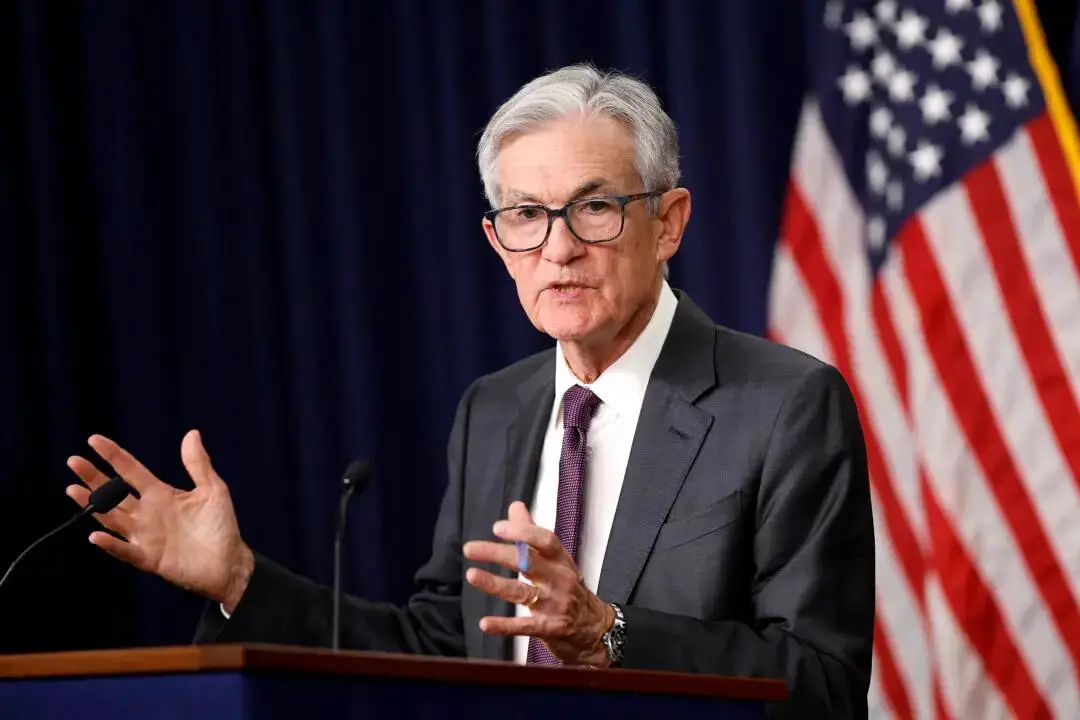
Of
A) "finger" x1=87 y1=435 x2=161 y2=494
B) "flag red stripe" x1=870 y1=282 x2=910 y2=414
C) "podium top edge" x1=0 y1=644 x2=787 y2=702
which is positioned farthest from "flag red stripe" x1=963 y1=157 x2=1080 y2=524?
"finger" x1=87 y1=435 x2=161 y2=494

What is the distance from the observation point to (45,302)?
150 inches

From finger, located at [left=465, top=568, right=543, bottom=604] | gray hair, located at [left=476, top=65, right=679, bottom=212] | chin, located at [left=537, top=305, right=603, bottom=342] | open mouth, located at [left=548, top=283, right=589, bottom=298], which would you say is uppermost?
gray hair, located at [left=476, top=65, right=679, bottom=212]

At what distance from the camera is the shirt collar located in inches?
92.4

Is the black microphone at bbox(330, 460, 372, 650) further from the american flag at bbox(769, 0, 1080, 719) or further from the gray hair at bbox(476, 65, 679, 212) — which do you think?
the american flag at bbox(769, 0, 1080, 719)

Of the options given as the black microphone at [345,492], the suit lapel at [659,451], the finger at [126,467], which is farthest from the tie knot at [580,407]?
the finger at [126,467]

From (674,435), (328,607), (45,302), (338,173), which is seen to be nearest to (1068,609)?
(674,435)

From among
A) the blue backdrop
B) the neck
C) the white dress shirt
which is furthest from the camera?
the blue backdrop

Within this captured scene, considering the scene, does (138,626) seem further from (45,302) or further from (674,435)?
(674,435)

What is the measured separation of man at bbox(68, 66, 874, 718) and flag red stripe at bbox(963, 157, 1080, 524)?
941 millimetres

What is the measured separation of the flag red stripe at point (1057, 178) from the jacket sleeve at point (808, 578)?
3.38 feet

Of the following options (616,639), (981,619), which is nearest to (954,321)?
(981,619)

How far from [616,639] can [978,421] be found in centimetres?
153

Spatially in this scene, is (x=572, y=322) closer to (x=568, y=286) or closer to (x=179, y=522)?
(x=568, y=286)

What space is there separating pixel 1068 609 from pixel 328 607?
5.19 ft
